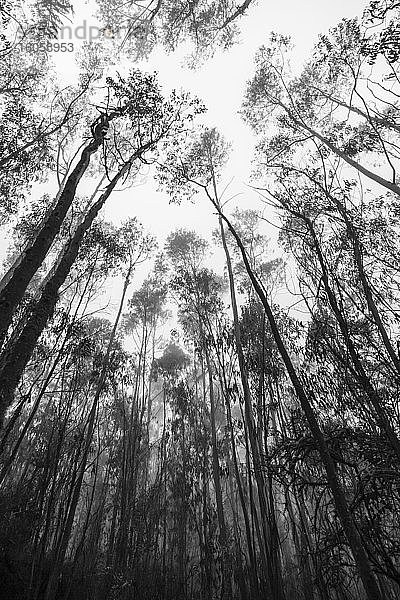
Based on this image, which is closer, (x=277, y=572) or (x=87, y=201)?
(x=277, y=572)

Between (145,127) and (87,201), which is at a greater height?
(87,201)

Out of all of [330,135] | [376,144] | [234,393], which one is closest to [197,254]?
[330,135]

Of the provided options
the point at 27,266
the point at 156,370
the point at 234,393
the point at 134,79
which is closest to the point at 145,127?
the point at 134,79

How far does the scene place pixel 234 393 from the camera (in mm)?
5176

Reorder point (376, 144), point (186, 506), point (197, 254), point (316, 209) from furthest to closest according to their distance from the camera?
point (197, 254)
point (376, 144)
point (316, 209)
point (186, 506)

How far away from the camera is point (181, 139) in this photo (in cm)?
850

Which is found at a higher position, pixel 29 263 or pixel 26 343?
pixel 29 263

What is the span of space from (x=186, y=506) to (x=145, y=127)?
8.25 metres

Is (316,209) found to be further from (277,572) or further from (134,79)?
(277,572)

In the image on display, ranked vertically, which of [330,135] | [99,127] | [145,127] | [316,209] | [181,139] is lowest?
[99,127]

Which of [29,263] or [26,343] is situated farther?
[29,263]

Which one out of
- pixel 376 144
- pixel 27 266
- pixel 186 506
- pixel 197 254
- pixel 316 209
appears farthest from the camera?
pixel 197 254

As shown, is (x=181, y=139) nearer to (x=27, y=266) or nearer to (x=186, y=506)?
(x=27, y=266)

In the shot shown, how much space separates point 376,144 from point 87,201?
9.83m
